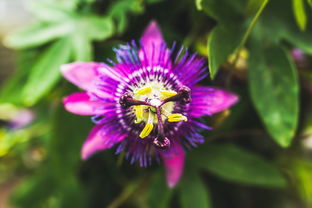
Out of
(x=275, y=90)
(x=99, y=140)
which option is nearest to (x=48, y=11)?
(x=99, y=140)

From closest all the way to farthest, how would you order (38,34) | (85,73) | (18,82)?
1. (85,73)
2. (38,34)
3. (18,82)

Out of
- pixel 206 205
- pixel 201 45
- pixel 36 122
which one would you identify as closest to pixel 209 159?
pixel 206 205

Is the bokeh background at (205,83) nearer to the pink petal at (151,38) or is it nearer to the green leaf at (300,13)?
the green leaf at (300,13)

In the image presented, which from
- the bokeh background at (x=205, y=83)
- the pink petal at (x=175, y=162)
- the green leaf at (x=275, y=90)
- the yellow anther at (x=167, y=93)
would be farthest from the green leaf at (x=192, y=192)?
the yellow anther at (x=167, y=93)

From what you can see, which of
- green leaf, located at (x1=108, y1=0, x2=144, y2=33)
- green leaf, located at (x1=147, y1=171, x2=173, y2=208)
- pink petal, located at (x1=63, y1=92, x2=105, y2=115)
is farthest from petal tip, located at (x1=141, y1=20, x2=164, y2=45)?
green leaf, located at (x1=147, y1=171, x2=173, y2=208)

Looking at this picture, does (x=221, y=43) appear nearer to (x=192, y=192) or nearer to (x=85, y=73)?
(x=85, y=73)

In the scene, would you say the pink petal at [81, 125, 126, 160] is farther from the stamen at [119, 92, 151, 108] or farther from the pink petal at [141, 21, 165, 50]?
the pink petal at [141, 21, 165, 50]
